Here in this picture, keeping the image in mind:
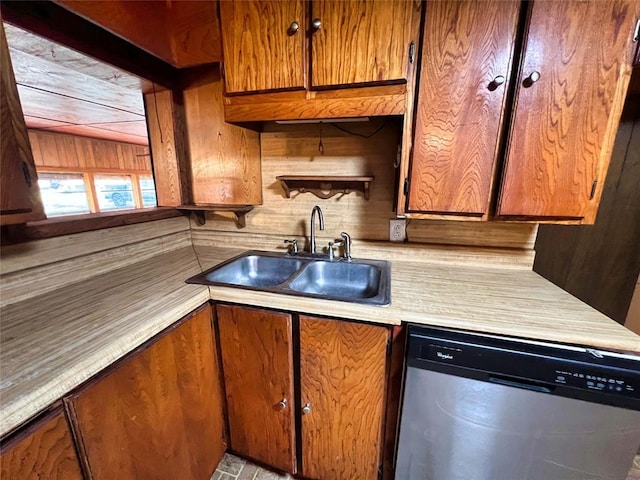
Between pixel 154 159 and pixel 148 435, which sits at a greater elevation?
pixel 154 159

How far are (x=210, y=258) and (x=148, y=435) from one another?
33.7 inches

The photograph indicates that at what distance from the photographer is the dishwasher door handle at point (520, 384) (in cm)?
78

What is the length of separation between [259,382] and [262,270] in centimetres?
61

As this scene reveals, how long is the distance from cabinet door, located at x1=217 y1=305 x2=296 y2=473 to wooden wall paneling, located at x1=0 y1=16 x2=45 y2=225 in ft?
2.21

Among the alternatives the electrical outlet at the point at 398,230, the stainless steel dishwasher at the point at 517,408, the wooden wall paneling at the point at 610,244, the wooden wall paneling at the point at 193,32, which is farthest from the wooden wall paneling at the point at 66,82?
the wooden wall paneling at the point at 610,244

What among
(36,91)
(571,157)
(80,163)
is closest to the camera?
(571,157)

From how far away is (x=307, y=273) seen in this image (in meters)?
1.38

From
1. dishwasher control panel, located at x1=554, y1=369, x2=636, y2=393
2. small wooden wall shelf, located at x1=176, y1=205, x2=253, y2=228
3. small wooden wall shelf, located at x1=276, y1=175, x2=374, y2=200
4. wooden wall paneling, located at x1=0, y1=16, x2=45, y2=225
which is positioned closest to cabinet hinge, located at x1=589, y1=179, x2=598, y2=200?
dishwasher control panel, located at x1=554, y1=369, x2=636, y2=393

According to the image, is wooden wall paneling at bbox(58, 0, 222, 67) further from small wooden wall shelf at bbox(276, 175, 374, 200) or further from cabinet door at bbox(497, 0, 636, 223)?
cabinet door at bbox(497, 0, 636, 223)

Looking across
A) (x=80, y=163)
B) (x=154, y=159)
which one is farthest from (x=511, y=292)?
(x=80, y=163)

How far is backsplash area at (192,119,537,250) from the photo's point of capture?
135 centimetres

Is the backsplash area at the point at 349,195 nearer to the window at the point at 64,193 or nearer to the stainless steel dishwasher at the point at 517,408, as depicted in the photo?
the stainless steel dishwasher at the point at 517,408

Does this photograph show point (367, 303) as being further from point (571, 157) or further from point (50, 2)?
point (50, 2)

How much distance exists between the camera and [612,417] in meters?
0.75
